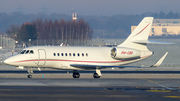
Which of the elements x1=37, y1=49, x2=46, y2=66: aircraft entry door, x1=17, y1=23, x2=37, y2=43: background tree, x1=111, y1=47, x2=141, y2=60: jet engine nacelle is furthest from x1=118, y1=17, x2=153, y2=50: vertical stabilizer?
x1=17, y1=23, x2=37, y2=43: background tree

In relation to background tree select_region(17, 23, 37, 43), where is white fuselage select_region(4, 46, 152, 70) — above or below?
below

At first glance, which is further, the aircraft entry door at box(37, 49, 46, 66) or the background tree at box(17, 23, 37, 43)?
the background tree at box(17, 23, 37, 43)

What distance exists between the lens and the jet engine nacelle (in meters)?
32.5

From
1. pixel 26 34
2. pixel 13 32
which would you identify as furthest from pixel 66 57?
pixel 13 32

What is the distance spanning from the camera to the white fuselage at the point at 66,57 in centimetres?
3045

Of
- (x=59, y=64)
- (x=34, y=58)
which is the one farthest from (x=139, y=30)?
(x=34, y=58)

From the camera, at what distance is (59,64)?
3120 centimetres

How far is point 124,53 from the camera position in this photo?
32781 mm

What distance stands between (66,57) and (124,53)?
5903mm

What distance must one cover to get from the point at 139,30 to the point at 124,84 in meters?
10.2
